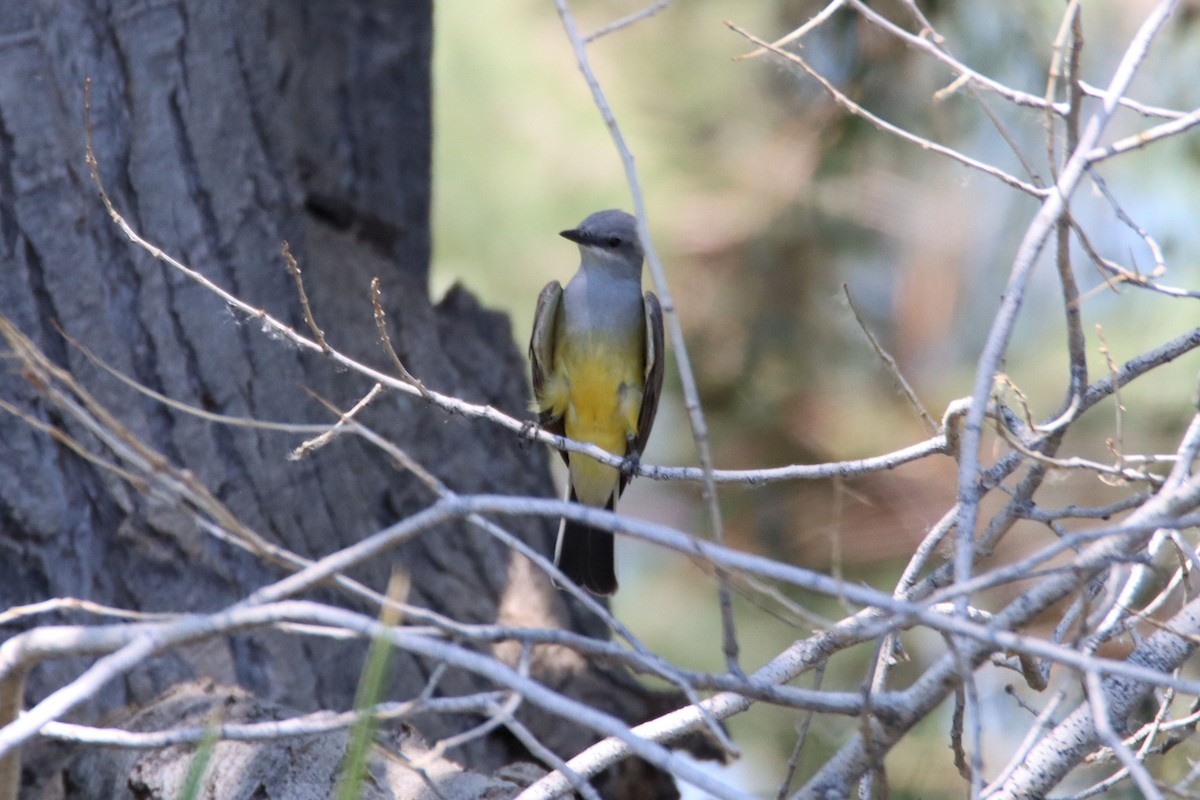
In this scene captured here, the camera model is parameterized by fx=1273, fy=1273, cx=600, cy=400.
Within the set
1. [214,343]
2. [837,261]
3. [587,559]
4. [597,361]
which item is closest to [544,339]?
[597,361]

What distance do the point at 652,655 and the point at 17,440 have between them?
91.6 inches

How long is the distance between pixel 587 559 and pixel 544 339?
86 centimetres

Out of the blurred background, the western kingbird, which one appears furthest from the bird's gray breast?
the blurred background

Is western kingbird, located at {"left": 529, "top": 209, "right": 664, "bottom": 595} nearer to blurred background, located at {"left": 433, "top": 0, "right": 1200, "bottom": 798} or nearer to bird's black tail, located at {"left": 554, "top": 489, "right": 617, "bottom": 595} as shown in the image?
bird's black tail, located at {"left": 554, "top": 489, "right": 617, "bottom": 595}

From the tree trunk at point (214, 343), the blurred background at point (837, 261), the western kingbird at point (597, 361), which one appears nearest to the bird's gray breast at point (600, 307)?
the western kingbird at point (597, 361)

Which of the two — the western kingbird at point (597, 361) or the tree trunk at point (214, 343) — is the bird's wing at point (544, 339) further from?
the tree trunk at point (214, 343)

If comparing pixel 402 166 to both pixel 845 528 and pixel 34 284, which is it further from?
pixel 845 528

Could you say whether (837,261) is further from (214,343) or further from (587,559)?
(214,343)

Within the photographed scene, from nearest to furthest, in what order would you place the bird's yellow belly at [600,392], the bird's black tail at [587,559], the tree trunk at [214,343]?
1. the tree trunk at [214,343]
2. the bird's yellow belly at [600,392]
3. the bird's black tail at [587,559]

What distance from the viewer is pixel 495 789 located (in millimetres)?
3164

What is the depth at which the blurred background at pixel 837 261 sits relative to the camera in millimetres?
5766

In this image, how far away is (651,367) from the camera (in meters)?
4.74

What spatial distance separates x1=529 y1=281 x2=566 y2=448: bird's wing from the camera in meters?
4.75

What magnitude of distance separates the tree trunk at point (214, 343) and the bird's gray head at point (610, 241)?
31.5 inches
